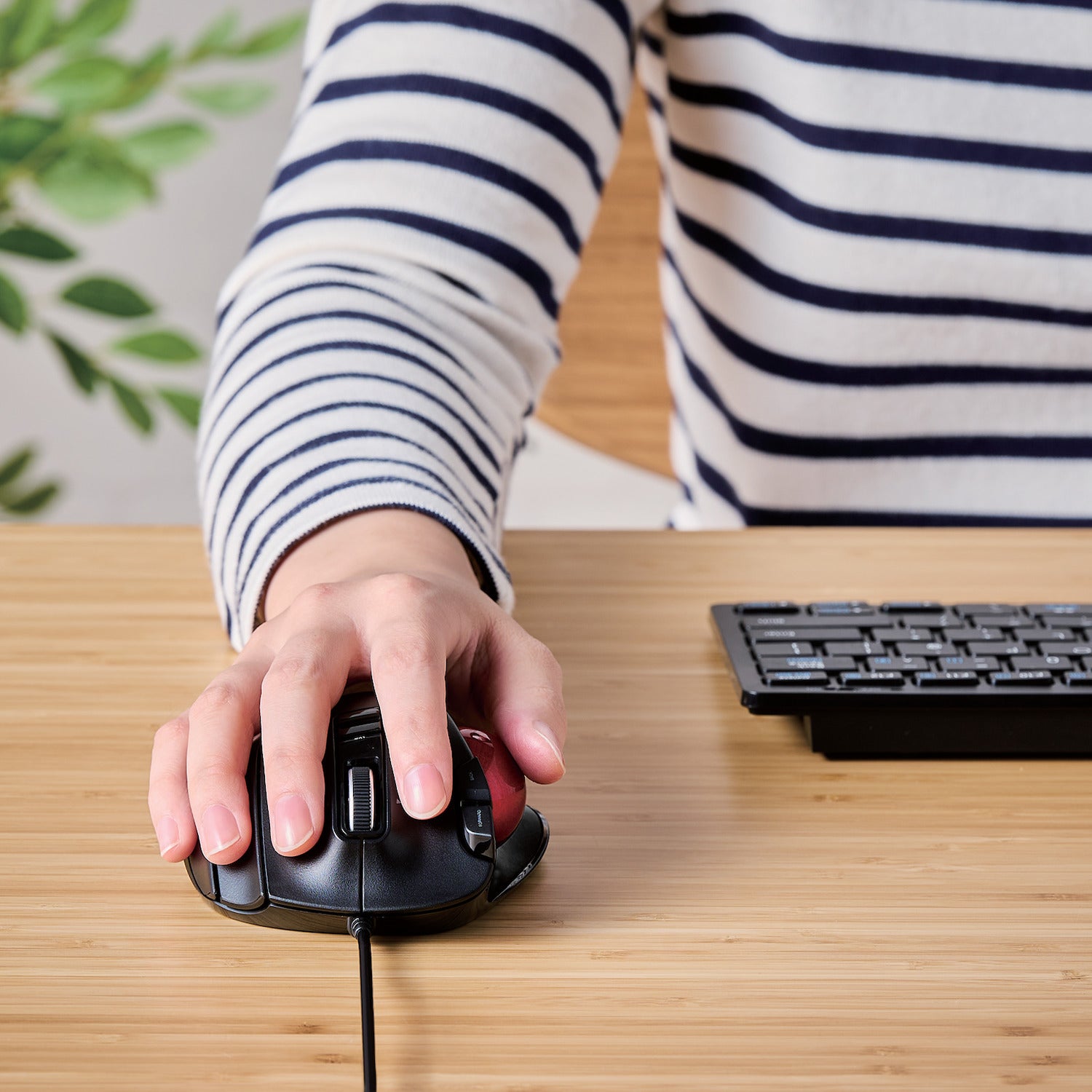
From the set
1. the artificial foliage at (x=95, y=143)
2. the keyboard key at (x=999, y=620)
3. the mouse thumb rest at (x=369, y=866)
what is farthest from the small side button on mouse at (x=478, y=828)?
the artificial foliage at (x=95, y=143)

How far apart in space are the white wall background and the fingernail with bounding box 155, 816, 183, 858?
5.10ft

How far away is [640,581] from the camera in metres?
0.50

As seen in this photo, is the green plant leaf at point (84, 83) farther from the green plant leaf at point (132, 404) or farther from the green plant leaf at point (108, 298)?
the green plant leaf at point (132, 404)

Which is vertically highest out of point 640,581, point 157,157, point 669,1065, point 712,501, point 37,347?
point 669,1065

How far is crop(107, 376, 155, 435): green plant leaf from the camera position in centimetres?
A: 158

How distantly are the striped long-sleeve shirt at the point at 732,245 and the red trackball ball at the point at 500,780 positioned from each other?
170mm

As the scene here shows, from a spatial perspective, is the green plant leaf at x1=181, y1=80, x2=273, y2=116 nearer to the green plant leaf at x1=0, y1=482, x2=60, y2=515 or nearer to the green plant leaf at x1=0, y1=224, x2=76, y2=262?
the green plant leaf at x1=0, y1=224, x2=76, y2=262

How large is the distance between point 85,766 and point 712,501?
20.7 inches

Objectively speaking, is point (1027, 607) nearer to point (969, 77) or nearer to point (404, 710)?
point (404, 710)

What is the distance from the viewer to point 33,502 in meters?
1.69

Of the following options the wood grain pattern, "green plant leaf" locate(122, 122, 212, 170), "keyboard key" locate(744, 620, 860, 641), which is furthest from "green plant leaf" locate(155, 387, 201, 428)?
"keyboard key" locate(744, 620, 860, 641)

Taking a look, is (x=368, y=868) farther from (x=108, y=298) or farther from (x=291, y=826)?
(x=108, y=298)

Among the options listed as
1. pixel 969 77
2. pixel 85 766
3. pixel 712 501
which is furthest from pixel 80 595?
pixel 969 77

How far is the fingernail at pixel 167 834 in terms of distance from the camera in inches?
11.6
